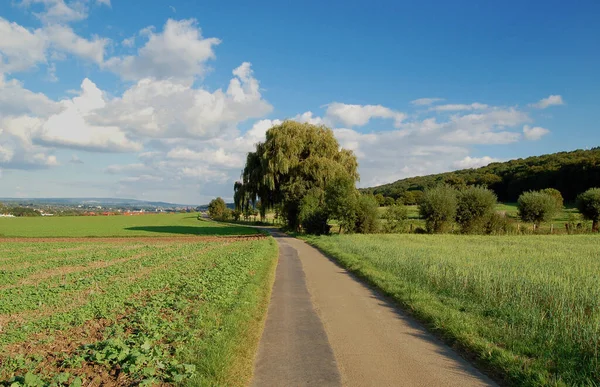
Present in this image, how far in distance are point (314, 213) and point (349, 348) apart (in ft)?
102

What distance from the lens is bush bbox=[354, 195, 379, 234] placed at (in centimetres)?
3728

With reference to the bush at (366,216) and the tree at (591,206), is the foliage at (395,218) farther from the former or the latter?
the tree at (591,206)

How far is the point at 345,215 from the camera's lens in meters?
36.3

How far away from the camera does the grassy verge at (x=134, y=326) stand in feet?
18.0

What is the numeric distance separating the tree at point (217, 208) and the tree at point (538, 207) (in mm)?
82459

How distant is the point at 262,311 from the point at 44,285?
9.46 meters

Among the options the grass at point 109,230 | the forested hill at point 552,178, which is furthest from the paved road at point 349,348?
the forested hill at point 552,178

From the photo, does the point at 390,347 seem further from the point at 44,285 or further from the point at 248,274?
the point at 44,285

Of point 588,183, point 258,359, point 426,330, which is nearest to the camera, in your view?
point 258,359

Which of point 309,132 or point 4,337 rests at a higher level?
point 309,132

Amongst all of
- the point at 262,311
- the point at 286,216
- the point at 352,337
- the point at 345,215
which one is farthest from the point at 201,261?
the point at 286,216

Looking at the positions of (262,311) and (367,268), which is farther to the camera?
(367,268)

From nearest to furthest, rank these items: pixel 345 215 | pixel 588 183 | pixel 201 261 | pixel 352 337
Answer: pixel 352 337, pixel 201 261, pixel 345 215, pixel 588 183

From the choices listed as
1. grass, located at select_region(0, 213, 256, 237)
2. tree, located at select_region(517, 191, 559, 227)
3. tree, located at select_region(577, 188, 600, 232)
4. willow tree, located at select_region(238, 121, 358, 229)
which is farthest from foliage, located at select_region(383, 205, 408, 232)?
tree, located at select_region(577, 188, 600, 232)
